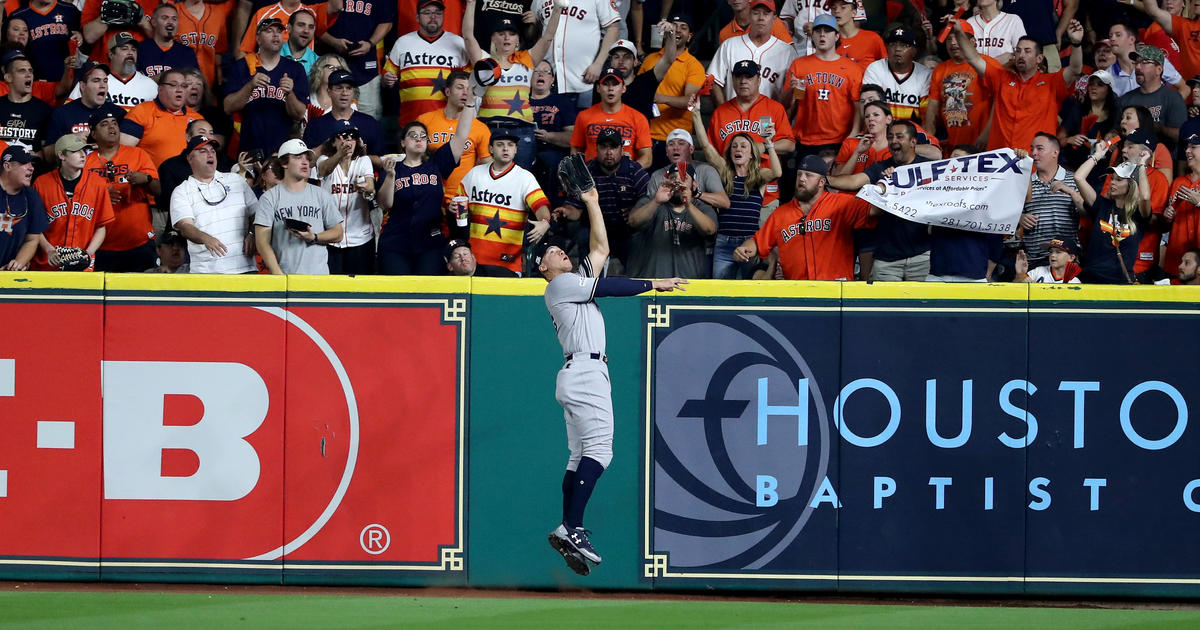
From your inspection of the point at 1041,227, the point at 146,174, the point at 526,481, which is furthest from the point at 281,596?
the point at 1041,227

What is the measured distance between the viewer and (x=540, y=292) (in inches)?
421

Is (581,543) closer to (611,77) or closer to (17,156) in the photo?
(611,77)

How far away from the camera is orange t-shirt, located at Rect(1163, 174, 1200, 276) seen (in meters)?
13.2

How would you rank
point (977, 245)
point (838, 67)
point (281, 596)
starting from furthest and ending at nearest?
point (838, 67) → point (977, 245) → point (281, 596)

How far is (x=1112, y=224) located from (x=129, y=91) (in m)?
10.1

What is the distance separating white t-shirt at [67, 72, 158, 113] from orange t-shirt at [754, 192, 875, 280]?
279 inches

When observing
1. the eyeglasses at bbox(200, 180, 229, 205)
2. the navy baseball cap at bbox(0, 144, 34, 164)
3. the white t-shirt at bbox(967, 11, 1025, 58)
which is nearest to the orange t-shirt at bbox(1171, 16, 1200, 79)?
the white t-shirt at bbox(967, 11, 1025, 58)

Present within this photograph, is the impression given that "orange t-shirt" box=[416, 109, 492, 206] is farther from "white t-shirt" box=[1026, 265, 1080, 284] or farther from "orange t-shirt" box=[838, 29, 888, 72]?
"white t-shirt" box=[1026, 265, 1080, 284]

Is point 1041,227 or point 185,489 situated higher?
point 1041,227

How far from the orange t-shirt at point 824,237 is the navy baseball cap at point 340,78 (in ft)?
15.6

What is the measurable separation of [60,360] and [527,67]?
6301 millimetres

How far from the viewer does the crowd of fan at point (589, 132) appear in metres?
12.0

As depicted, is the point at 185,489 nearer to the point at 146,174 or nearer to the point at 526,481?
the point at 526,481

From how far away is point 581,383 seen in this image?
33.4 ft
